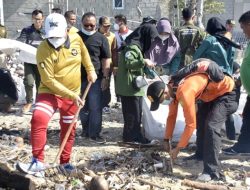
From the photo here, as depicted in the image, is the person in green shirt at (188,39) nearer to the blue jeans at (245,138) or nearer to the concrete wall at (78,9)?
the blue jeans at (245,138)

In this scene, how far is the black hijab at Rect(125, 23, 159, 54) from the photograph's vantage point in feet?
21.7

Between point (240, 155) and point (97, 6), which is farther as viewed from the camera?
point (97, 6)

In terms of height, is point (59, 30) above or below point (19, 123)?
above

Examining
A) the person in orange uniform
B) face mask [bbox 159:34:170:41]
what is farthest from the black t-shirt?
the person in orange uniform

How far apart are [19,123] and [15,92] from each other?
0.80 metres

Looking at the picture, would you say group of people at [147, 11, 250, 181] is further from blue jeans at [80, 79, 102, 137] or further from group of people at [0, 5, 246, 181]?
blue jeans at [80, 79, 102, 137]

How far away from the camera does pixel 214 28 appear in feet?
20.4

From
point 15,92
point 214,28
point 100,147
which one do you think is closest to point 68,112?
point 100,147

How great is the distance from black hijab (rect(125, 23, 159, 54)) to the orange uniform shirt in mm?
1576

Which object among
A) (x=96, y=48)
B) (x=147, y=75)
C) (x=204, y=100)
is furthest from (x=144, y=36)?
(x=204, y=100)

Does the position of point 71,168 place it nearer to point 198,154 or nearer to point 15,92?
point 198,154

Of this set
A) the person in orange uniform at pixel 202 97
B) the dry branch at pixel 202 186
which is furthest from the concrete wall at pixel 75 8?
the dry branch at pixel 202 186

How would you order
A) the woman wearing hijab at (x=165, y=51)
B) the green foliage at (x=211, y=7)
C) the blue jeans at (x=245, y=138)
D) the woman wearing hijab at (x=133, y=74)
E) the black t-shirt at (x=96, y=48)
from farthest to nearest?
the green foliage at (x=211, y=7), the woman wearing hijab at (x=165, y=51), the black t-shirt at (x=96, y=48), the woman wearing hijab at (x=133, y=74), the blue jeans at (x=245, y=138)

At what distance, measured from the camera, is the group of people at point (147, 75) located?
16.5 ft
